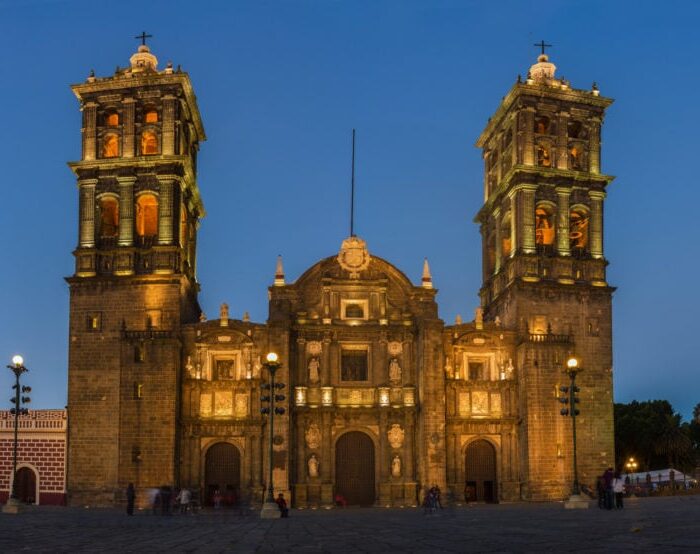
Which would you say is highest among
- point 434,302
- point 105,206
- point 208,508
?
point 105,206

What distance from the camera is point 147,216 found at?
6169 centimetres

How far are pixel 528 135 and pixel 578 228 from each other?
6.40m

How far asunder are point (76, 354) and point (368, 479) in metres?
17.2

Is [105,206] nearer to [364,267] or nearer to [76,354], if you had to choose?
[76,354]

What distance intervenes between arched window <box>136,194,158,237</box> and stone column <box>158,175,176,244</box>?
1.69 m

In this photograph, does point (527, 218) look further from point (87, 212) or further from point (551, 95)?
point (87, 212)

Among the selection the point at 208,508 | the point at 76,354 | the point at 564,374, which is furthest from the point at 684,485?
the point at 76,354

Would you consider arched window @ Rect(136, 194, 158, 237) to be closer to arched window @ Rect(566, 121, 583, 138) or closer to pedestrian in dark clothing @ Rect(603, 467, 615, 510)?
arched window @ Rect(566, 121, 583, 138)

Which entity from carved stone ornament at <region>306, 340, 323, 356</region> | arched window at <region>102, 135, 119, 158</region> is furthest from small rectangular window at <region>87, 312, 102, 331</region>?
carved stone ornament at <region>306, 340, 323, 356</region>

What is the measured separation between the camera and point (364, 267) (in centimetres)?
5950

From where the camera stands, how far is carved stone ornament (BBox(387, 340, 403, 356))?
58.8m

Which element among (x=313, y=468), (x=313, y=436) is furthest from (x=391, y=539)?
(x=313, y=436)

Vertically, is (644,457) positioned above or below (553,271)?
below

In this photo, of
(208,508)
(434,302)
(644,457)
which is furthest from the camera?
(644,457)
